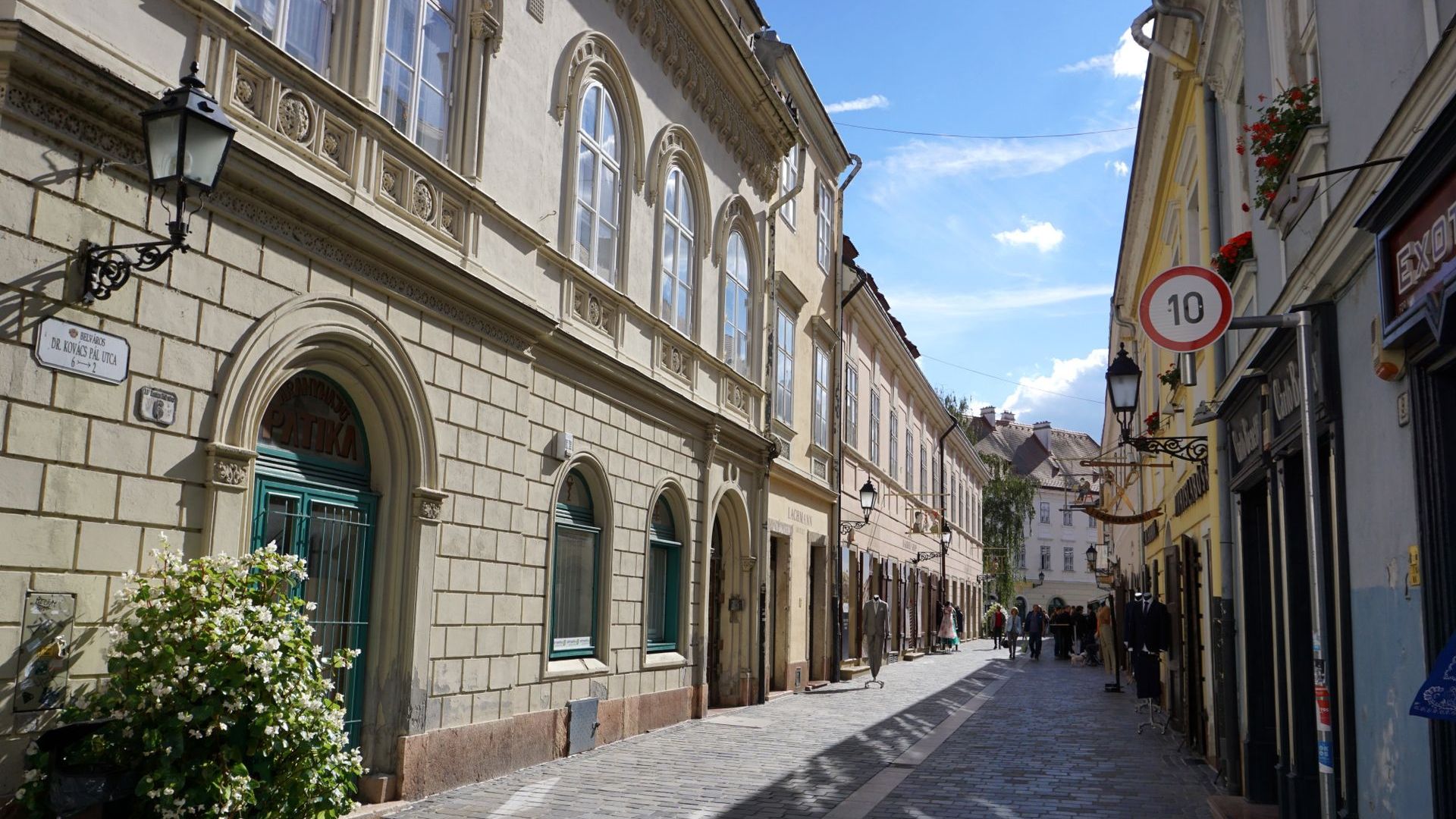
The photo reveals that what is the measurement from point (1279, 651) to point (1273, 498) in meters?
1.18

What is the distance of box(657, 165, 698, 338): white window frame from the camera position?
48.4 ft

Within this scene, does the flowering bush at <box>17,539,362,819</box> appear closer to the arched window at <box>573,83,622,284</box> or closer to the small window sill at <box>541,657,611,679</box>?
the small window sill at <box>541,657,611,679</box>

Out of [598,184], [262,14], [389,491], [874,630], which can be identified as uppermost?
[598,184]

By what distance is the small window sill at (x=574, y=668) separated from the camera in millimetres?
11414

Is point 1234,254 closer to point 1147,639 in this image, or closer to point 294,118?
point 1147,639

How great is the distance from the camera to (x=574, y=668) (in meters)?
11.9

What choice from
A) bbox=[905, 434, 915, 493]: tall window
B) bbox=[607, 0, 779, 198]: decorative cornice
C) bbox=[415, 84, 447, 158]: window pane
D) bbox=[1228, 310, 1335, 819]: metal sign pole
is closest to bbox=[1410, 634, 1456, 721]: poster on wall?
bbox=[1228, 310, 1335, 819]: metal sign pole

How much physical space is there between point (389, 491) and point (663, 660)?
242 inches

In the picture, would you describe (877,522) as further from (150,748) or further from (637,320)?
(150,748)

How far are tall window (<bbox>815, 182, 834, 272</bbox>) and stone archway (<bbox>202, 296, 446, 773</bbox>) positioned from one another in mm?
15341

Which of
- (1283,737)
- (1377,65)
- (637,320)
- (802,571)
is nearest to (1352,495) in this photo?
(1377,65)

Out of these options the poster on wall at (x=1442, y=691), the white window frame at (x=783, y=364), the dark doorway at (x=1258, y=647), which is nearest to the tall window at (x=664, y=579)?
the white window frame at (x=783, y=364)

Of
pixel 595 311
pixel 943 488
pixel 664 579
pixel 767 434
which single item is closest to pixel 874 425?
pixel 767 434

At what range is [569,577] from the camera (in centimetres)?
1216
